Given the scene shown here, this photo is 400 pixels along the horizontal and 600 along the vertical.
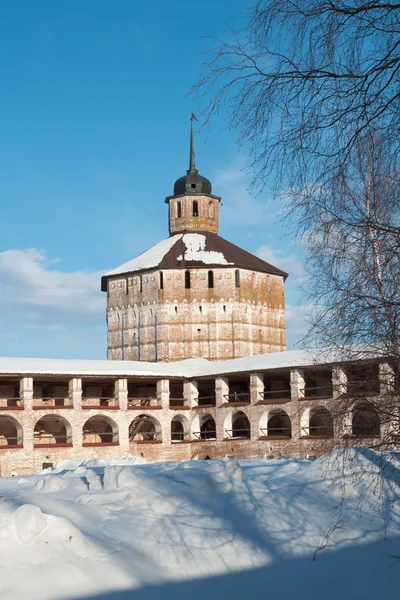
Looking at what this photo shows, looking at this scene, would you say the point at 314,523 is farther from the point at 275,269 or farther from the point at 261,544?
the point at 275,269

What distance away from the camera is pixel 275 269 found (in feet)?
145

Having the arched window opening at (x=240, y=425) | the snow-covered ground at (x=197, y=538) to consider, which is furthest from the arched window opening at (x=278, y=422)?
the snow-covered ground at (x=197, y=538)

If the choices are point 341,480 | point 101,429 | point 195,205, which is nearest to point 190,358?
point 101,429

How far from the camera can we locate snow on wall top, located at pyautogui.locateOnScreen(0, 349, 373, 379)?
104ft

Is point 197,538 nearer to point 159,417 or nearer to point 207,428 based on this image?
point 159,417

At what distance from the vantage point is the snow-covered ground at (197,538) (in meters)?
8.51

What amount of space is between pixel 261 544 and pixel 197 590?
5.23 feet

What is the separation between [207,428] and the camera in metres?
37.4

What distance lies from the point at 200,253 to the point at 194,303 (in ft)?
9.62

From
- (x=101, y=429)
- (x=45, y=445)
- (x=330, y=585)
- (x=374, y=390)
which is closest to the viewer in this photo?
(x=374, y=390)

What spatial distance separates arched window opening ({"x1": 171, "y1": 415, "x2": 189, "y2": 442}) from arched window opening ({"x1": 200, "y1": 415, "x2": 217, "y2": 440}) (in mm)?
756

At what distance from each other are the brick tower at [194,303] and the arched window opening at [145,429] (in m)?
5.12

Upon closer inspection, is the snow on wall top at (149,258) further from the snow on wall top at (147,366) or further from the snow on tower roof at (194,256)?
Result: the snow on wall top at (147,366)

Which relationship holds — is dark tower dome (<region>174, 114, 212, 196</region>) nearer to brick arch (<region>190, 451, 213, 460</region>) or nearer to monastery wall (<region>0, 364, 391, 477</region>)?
monastery wall (<region>0, 364, 391, 477</region>)
